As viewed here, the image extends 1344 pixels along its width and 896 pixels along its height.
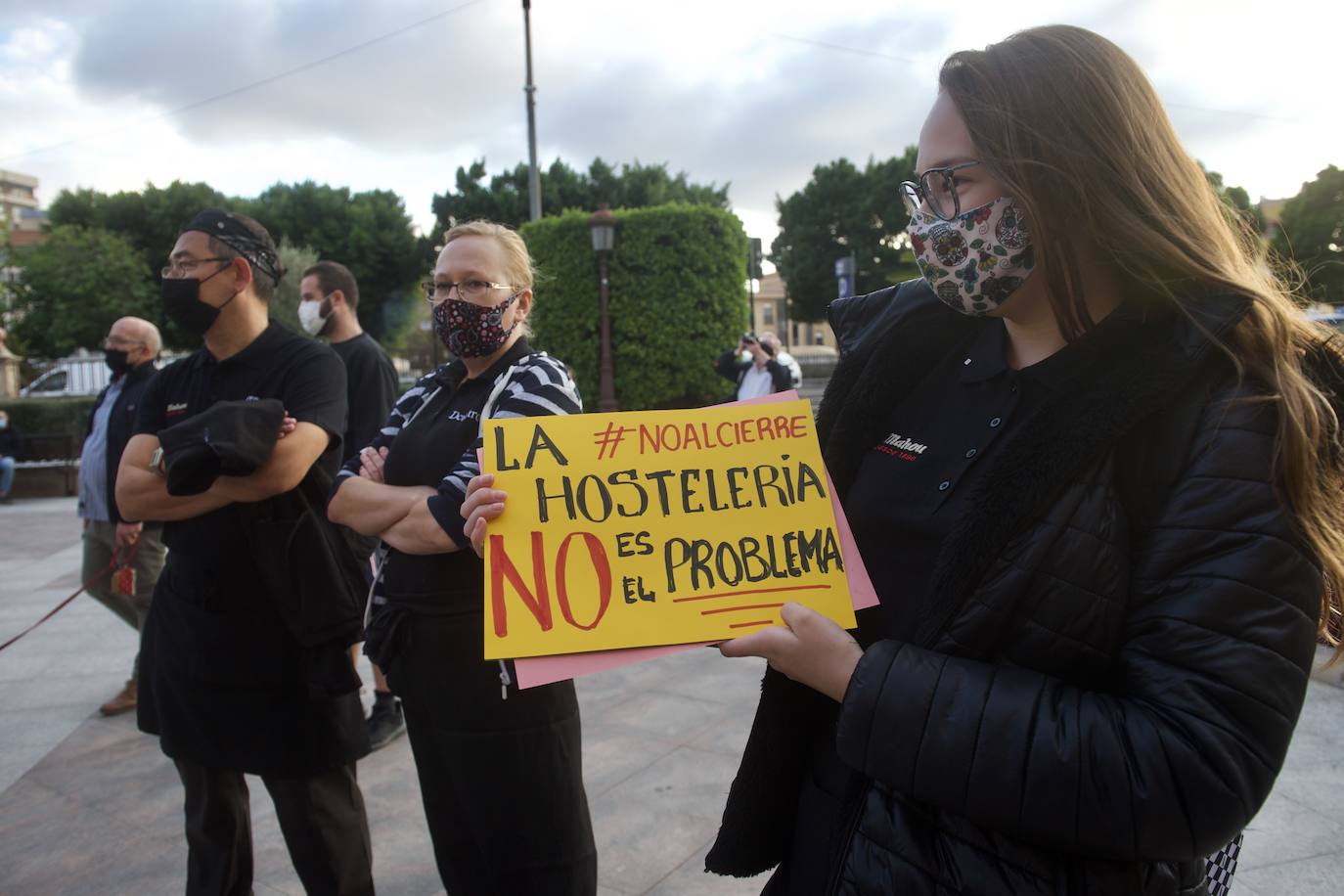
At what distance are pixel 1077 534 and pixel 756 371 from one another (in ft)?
28.6

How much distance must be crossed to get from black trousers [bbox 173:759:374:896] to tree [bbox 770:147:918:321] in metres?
46.4

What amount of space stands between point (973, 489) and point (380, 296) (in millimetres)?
40470

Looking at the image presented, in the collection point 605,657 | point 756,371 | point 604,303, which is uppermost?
point 604,303

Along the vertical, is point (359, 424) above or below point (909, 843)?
above

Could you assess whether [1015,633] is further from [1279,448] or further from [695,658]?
[695,658]

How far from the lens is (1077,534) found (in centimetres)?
110

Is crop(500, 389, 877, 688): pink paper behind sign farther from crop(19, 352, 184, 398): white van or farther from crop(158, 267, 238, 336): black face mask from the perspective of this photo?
crop(19, 352, 184, 398): white van

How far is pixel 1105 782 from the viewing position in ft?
3.29

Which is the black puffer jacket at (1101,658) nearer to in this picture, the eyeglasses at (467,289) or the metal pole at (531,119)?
the eyeglasses at (467,289)

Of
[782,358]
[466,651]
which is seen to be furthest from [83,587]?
[782,358]

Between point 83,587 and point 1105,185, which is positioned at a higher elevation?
point 1105,185

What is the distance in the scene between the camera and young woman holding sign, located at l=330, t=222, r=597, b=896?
229cm

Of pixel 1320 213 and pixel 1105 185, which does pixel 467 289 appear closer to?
pixel 1105 185

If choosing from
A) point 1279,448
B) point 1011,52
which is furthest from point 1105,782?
point 1011,52
